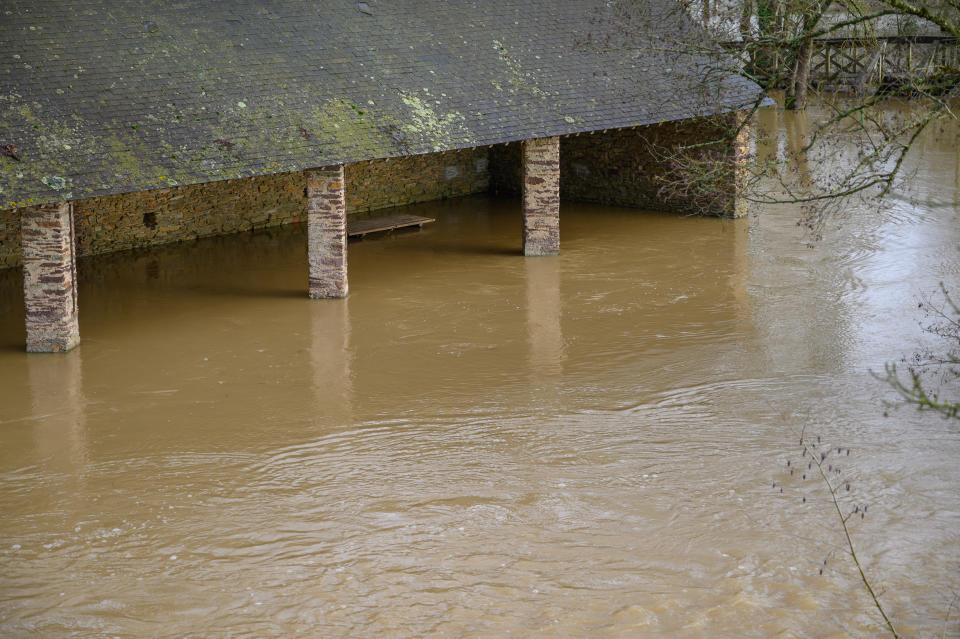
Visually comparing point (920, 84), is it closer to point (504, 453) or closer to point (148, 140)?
point (504, 453)

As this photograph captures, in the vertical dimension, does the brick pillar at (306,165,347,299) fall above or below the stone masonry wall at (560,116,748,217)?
below

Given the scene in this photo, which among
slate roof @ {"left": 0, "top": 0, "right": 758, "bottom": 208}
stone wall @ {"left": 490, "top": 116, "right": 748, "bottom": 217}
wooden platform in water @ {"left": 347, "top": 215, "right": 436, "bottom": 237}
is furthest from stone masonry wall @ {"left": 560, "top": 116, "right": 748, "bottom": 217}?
wooden platform in water @ {"left": 347, "top": 215, "right": 436, "bottom": 237}

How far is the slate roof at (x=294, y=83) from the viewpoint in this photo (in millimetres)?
13188

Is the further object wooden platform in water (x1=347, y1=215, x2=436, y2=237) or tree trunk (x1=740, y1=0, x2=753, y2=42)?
wooden platform in water (x1=347, y1=215, x2=436, y2=237)

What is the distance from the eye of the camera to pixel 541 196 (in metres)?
17.4

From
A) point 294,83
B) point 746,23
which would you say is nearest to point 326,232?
point 294,83

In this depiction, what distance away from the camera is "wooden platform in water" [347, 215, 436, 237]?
1892cm

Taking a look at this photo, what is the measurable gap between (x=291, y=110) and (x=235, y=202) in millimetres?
4459

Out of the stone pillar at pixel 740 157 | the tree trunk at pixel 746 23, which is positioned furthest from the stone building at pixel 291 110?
the tree trunk at pixel 746 23

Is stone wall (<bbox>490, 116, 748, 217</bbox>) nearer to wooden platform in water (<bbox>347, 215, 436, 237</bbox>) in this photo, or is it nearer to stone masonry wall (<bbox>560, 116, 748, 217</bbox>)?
stone masonry wall (<bbox>560, 116, 748, 217</bbox>)

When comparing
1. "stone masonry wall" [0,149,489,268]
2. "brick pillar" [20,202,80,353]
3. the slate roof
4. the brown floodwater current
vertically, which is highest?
the slate roof

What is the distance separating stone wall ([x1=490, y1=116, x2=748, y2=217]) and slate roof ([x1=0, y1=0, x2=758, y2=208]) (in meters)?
1.23

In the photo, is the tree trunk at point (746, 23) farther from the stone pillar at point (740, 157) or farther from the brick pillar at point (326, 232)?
the stone pillar at point (740, 157)

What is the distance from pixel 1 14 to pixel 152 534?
7.78 meters
